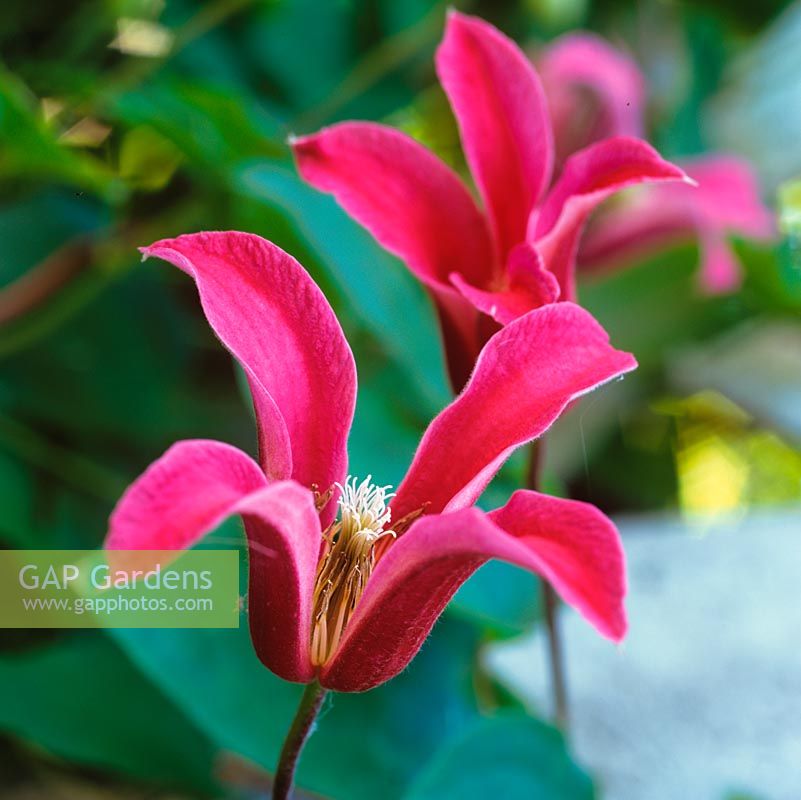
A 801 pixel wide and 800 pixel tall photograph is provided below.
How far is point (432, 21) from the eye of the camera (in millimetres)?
463

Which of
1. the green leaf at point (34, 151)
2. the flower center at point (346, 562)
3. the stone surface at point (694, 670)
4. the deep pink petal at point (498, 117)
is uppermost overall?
the deep pink petal at point (498, 117)

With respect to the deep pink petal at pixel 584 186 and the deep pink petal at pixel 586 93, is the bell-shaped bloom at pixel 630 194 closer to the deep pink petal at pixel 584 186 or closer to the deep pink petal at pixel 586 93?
the deep pink petal at pixel 586 93

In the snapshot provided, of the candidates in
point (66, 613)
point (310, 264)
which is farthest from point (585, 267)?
point (66, 613)

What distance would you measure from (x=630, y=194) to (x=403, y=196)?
→ 262 mm

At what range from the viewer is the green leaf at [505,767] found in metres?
0.23

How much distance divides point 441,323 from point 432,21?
33 centimetres

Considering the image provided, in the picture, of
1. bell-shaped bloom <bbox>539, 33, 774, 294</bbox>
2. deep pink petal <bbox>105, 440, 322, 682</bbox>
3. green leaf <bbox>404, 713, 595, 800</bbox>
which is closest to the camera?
deep pink petal <bbox>105, 440, 322, 682</bbox>

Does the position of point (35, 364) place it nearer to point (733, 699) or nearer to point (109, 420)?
point (109, 420)

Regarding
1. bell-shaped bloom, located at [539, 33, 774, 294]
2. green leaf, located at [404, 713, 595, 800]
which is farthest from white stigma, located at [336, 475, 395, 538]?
bell-shaped bloom, located at [539, 33, 774, 294]

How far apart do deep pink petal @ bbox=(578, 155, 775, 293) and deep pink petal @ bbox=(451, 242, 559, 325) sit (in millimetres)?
214

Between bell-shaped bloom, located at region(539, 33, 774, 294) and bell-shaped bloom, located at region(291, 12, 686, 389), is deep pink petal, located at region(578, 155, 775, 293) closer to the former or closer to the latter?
bell-shaped bloom, located at region(539, 33, 774, 294)

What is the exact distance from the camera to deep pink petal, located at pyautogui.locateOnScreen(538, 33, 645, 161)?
41 centimetres

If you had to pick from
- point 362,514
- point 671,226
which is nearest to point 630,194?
point 671,226

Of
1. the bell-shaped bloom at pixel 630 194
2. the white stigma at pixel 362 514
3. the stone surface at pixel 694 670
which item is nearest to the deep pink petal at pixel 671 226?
the bell-shaped bloom at pixel 630 194
